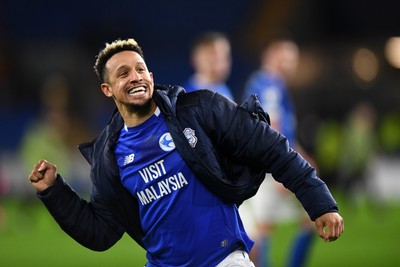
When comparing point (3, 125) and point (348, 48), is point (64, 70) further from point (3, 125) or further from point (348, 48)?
point (348, 48)

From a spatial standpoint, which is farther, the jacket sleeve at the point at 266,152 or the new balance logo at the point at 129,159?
the new balance logo at the point at 129,159

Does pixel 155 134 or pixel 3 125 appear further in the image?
pixel 3 125

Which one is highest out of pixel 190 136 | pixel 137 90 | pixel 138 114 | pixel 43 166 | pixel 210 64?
pixel 210 64

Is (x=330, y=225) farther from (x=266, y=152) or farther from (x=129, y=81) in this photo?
(x=129, y=81)

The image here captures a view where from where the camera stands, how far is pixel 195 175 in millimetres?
4680

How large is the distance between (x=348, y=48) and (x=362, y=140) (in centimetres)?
820

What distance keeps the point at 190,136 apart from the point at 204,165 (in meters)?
0.18

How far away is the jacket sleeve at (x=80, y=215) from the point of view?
487 cm

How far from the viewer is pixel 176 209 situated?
4.70 meters

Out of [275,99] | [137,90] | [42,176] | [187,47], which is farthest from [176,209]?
[187,47]

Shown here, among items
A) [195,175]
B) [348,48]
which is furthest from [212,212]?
[348,48]

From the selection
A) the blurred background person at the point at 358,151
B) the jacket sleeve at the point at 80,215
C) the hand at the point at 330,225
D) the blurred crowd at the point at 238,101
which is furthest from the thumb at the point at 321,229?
the blurred background person at the point at 358,151

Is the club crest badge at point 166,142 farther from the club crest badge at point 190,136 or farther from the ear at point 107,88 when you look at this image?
the ear at point 107,88

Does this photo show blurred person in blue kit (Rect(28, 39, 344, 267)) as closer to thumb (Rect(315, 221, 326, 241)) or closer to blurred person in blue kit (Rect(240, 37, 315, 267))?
thumb (Rect(315, 221, 326, 241))
